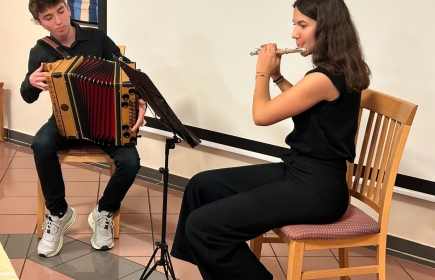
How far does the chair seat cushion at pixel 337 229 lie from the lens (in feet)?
4.70

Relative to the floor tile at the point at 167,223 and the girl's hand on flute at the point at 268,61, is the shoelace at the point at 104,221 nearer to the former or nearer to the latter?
the floor tile at the point at 167,223

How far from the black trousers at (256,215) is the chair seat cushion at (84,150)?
2.43 feet

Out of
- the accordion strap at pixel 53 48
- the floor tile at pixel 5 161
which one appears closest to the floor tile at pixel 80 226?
the accordion strap at pixel 53 48

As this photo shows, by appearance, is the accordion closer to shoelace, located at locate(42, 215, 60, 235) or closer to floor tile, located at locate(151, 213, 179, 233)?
shoelace, located at locate(42, 215, 60, 235)

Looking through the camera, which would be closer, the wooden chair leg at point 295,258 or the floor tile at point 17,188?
the wooden chair leg at point 295,258

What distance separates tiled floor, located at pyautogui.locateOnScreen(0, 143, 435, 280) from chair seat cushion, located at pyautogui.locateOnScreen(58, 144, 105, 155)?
0.42 m

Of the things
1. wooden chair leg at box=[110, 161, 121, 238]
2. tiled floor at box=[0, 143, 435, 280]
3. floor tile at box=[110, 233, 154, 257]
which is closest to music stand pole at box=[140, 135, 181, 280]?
tiled floor at box=[0, 143, 435, 280]

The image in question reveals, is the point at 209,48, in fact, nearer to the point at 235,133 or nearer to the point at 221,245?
the point at 235,133

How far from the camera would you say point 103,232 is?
213 cm

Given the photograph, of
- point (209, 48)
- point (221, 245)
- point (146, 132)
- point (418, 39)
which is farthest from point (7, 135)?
point (418, 39)

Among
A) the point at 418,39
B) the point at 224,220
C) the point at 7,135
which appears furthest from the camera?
the point at 7,135

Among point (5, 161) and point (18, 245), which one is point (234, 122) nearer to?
point (18, 245)

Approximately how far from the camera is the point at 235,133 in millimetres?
2486

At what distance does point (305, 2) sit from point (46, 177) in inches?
48.6
